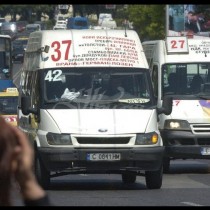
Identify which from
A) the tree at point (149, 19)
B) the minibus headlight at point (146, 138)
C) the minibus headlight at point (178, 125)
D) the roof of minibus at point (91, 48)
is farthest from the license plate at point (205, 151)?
the tree at point (149, 19)

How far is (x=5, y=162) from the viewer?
475cm

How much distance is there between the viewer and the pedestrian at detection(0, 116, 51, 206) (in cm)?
477

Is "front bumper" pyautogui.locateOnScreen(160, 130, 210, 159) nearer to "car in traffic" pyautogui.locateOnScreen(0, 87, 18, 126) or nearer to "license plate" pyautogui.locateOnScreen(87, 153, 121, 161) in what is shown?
"license plate" pyautogui.locateOnScreen(87, 153, 121, 161)

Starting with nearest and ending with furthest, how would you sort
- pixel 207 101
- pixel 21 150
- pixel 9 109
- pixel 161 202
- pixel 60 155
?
pixel 21 150
pixel 161 202
pixel 60 155
pixel 207 101
pixel 9 109

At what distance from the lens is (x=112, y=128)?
15.7m

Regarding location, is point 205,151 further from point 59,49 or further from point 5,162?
point 5,162

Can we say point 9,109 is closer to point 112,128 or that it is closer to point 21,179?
point 112,128

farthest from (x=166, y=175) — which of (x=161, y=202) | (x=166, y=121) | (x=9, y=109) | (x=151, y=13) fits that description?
(x=151, y=13)

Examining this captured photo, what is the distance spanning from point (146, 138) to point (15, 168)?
1111 cm

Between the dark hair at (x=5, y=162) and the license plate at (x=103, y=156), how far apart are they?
10.8m

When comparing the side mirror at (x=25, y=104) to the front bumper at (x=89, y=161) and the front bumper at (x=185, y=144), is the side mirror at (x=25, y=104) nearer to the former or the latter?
the front bumper at (x=89, y=161)

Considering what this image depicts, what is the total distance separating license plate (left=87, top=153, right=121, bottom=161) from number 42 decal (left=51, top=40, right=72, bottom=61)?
1.90m

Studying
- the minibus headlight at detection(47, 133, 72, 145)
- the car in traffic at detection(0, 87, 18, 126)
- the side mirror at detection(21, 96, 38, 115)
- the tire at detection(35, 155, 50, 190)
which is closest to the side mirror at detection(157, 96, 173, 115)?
the minibus headlight at detection(47, 133, 72, 145)

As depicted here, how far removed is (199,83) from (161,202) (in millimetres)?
5727
